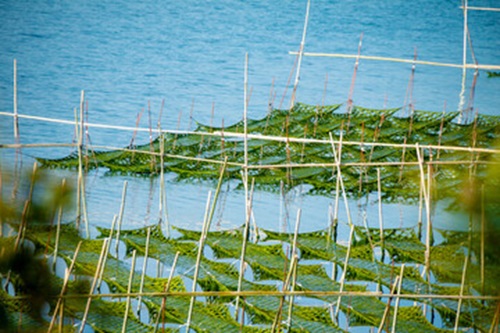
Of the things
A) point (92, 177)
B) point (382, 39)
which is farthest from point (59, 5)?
point (92, 177)

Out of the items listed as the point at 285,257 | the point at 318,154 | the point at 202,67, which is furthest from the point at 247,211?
the point at 202,67

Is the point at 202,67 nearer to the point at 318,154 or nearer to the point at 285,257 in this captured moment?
the point at 318,154

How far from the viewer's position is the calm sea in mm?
6895

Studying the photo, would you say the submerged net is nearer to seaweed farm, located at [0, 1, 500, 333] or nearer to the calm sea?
seaweed farm, located at [0, 1, 500, 333]

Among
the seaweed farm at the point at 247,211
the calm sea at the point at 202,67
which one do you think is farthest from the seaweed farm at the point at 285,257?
the calm sea at the point at 202,67

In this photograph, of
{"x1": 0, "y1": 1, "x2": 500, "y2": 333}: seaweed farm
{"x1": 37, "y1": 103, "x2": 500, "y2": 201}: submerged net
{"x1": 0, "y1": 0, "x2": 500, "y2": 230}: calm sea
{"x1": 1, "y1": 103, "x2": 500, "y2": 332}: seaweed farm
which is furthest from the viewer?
{"x1": 0, "y1": 0, "x2": 500, "y2": 230}: calm sea

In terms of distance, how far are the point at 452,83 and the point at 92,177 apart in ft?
28.8

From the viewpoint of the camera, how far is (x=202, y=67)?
1474 cm

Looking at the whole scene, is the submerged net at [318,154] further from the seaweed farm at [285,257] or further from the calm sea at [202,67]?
the calm sea at [202,67]

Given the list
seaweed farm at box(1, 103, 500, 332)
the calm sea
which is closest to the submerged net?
seaweed farm at box(1, 103, 500, 332)

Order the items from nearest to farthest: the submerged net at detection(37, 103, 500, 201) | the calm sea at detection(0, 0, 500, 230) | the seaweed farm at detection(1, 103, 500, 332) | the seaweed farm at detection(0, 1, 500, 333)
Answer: the seaweed farm at detection(0, 1, 500, 333)
the seaweed farm at detection(1, 103, 500, 332)
the submerged net at detection(37, 103, 500, 201)
the calm sea at detection(0, 0, 500, 230)

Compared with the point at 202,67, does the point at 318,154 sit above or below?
above

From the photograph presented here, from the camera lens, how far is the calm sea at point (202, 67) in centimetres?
689

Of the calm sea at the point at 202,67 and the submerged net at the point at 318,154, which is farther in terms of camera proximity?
the calm sea at the point at 202,67
